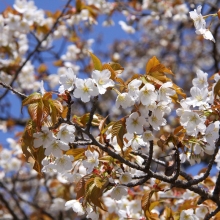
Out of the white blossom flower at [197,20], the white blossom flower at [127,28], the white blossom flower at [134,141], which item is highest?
the white blossom flower at [127,28]

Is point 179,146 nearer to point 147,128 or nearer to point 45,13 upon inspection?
point 147,128

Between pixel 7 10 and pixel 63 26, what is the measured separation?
133 cm

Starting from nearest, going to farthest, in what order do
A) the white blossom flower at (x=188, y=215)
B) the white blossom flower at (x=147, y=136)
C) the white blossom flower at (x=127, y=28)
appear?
the white blossom flower at (x=147, y=136)
the white blossom flower at (x=188, y=215)
the white blossom flower at (x=127, y=28)

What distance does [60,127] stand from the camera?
5.77ft

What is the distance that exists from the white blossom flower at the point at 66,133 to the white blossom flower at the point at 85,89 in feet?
0.41

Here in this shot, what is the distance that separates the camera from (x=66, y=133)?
5.62ft

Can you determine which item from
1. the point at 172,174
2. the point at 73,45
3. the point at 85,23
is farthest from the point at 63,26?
the point at 172,174

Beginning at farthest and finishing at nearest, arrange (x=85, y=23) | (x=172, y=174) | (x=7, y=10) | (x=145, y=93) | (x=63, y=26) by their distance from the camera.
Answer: (x=63, y=26) < (x=85, y=23) < (x=7, y=10) < (x=172, y=174) < (x=145, y=93)

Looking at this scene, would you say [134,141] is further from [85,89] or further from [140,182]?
[85,89]

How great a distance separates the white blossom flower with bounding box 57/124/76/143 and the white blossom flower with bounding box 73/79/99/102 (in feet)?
0.41

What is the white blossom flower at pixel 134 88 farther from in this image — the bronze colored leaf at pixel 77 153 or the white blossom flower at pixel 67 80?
the bronze colored leaf at pixel 77 153

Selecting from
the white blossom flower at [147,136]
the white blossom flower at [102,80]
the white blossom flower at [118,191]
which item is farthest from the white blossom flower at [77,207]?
the white blossom flower at [102,80]

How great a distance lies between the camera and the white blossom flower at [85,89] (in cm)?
165

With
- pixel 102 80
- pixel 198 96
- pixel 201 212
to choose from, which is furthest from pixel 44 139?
pixel 201 212
